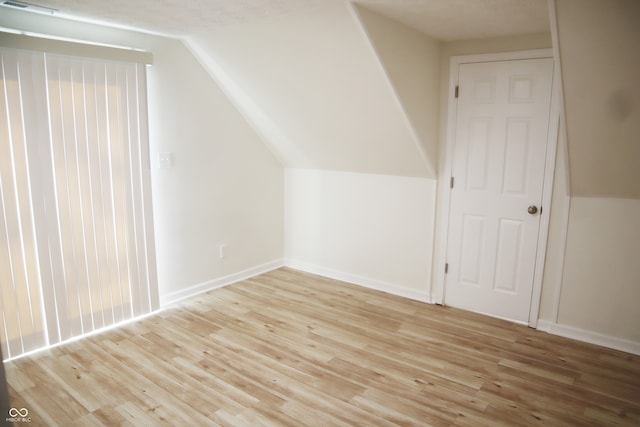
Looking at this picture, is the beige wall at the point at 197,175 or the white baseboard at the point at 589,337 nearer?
the white baseboard at the point at 589,337

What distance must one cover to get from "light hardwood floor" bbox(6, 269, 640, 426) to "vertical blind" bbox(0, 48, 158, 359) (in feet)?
0.87

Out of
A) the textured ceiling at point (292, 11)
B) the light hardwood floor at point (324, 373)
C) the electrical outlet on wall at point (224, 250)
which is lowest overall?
the light hardwood floor at point (324, 373)

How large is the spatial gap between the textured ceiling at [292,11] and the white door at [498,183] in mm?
408

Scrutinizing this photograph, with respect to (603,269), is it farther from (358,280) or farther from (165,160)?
(165,160)

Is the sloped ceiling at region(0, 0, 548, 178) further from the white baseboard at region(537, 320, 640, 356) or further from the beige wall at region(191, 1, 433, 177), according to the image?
the white baseboard at region(537, 320, 640, 356)

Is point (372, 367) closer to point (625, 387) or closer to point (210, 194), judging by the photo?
point (625, 387)

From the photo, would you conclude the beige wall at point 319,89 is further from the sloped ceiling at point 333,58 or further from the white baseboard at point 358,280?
the white baseboard at point 358,280

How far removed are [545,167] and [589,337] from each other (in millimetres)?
1271

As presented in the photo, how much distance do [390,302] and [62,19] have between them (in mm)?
3247

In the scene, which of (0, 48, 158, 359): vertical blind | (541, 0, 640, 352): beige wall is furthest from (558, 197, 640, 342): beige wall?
(0, 48, 158, 359): vertical blind

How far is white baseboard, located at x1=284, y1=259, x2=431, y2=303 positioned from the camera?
12.9ft

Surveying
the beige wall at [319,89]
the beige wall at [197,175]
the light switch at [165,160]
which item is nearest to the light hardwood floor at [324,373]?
the beige wall at [197,175]

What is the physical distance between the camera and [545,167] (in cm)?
319

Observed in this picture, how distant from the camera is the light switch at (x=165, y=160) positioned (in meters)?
3.49
